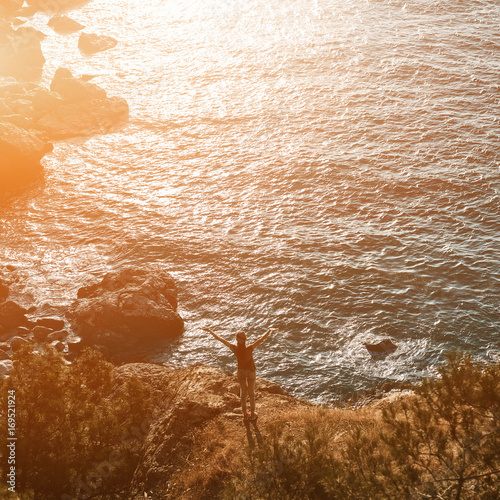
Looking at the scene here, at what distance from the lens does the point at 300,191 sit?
47531 millimetres

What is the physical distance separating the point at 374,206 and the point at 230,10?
50.1 m

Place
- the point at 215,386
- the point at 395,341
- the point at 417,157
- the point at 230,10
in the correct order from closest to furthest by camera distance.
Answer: the point at 215,386
the point at 395,341
the point at 417,157
the point at 230,10

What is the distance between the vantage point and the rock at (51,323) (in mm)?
34344

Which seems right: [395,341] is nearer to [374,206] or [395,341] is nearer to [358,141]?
[374,206]

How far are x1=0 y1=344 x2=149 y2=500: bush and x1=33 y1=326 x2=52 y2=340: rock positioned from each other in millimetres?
13812

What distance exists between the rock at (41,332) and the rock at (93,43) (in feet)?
167

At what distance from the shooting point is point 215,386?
25.9m

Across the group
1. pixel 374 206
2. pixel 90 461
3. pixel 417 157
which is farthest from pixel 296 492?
pixel 417 157

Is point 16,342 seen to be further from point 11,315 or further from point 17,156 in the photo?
point 17,156

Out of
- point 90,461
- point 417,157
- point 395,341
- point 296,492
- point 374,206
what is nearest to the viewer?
point 296,492

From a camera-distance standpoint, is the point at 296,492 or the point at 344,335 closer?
the point at 296,492

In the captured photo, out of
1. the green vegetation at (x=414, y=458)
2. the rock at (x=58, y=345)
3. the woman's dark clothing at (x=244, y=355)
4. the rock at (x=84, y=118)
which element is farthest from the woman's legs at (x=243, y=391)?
the rock at (x=84, y=118)

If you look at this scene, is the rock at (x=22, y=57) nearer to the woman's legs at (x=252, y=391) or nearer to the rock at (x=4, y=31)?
the rock at (x=4, y=31)

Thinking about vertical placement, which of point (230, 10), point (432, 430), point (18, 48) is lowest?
point (432, 430)
